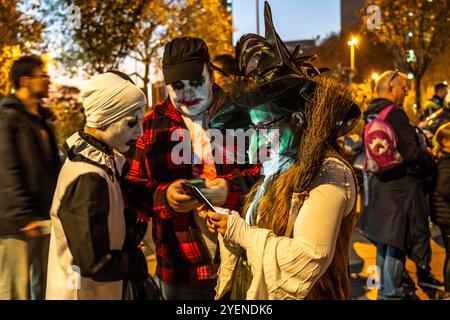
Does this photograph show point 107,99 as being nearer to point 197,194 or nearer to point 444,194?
point 197,194

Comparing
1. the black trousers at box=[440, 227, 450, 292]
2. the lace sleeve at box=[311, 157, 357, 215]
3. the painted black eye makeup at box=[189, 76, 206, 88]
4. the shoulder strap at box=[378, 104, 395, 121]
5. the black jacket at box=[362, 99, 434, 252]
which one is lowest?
the black trousers at box=[440, 227, 450, 292]

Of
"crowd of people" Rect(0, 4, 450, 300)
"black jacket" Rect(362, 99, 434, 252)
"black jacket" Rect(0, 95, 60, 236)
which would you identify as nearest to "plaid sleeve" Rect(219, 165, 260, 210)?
"crowd of people" Rect(0, 4, 450, 300)

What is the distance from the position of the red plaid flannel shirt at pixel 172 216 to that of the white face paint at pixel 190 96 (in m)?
0.06

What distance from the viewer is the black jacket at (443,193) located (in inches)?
178

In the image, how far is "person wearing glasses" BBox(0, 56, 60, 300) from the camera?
11.9 feet

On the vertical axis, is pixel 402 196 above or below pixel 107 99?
below

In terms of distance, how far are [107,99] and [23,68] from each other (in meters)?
2.31

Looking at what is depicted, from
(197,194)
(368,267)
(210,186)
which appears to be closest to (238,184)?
→ (210,186)

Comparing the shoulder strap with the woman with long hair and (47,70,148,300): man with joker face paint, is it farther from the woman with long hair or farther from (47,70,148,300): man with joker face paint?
(47,70,148,300): man with joker face paint

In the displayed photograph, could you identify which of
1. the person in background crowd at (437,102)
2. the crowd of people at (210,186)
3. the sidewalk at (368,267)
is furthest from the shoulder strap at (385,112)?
the person in background crowd at (437,102)

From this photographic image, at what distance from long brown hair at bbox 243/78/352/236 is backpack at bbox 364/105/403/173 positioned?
2.58 metres

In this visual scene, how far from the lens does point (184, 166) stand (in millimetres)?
2697
